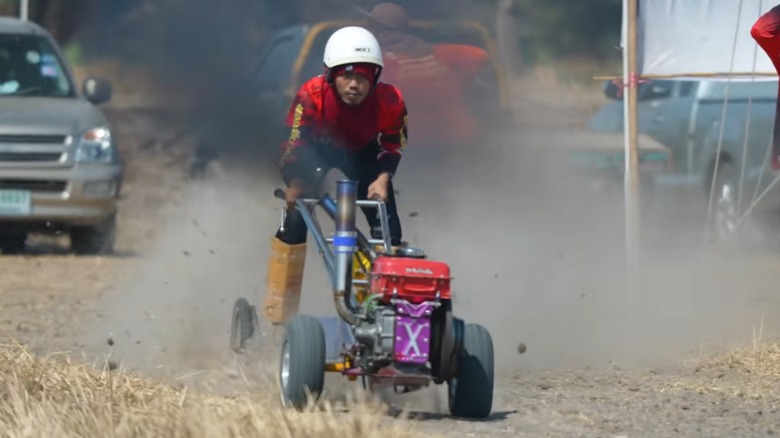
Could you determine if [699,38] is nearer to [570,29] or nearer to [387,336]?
[387,336]

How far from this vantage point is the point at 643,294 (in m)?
12.1

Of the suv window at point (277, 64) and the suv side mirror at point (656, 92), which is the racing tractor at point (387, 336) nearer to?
the suv window at point (277, 64)

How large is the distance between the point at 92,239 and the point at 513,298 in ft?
17.9

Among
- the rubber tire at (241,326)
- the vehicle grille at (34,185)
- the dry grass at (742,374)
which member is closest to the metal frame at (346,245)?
the rubber tire at (241,326)

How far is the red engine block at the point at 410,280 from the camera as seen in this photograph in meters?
7.32

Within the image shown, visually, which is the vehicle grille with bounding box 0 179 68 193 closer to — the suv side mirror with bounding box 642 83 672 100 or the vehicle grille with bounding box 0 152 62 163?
the vehicle grille with bounding box 0 152 62 163

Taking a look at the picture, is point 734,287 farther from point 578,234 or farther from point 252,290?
point 252,290

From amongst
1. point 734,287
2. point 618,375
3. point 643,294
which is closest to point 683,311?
point 643,294

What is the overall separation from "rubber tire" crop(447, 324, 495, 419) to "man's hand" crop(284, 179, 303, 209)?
1.20 meters

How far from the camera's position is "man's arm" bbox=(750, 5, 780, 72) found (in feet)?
32.6

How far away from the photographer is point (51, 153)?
1530 cm

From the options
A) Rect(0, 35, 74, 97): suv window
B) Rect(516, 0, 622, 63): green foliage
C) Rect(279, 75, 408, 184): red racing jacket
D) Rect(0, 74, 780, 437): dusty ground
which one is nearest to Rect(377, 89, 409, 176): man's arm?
Rect(279, 75, 408, 184): red racing jacket

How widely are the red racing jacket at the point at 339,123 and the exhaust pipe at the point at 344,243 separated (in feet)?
2.36

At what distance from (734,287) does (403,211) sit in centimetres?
311
